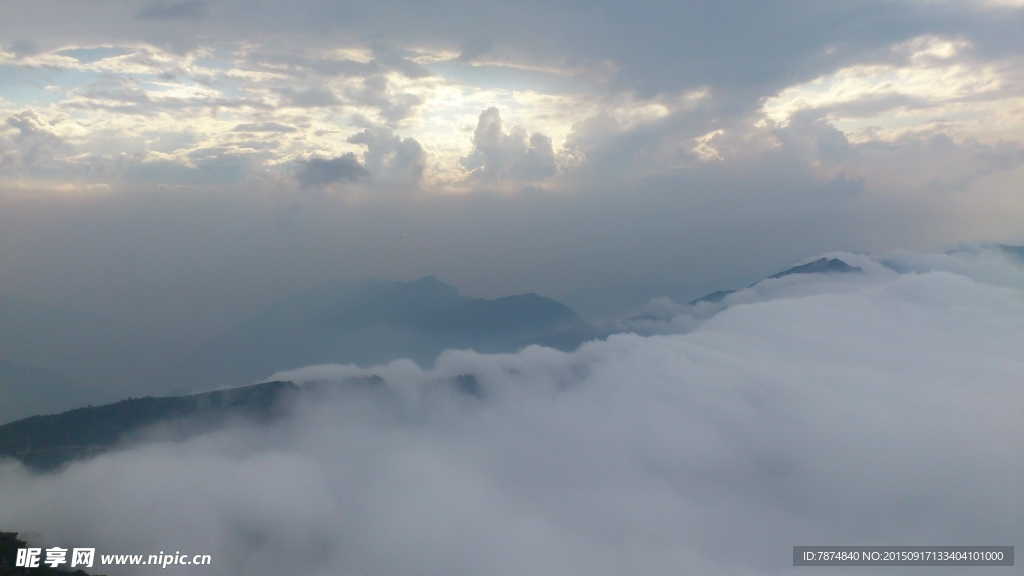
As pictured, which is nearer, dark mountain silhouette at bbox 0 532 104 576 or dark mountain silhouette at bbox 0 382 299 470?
dark mountain silhouette at bbox 0 532 104 576

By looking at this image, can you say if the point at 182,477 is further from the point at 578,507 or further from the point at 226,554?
the point at 578,507

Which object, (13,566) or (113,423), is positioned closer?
(13,566)

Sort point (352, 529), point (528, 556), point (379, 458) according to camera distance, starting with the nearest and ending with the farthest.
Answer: point (528, 556) → point (352, 529) → point (379, 458)

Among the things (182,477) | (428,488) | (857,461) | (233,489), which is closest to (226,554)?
(233,489)

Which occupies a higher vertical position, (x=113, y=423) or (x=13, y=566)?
(x=13, y=566)

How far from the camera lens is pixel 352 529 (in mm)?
121875

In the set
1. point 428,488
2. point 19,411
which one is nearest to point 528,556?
point 428,488

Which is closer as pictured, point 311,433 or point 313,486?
point 313,486

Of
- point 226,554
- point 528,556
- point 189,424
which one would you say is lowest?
point 226,554

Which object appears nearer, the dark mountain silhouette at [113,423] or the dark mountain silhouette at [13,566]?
the dark mountain silhouette at [13,566]

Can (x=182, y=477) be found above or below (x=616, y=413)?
below

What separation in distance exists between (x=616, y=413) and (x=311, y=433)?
111799 mm

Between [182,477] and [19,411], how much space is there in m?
99.1

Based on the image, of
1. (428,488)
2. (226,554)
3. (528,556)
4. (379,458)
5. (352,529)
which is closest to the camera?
(528,556)
